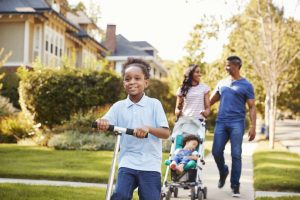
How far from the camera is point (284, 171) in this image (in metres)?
11.5

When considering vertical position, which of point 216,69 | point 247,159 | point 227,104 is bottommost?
point 247,159

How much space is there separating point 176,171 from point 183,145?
1.62 feet

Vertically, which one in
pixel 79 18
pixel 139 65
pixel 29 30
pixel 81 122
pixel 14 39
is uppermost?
pixel 79 18

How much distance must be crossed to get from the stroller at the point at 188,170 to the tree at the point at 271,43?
43.3 ft

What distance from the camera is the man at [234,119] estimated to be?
8438 millimetres

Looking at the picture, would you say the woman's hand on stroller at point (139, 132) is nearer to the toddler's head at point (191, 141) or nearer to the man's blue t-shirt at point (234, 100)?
the toddler's head at point (191, 141)

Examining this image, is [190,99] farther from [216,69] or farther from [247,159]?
[216,69]

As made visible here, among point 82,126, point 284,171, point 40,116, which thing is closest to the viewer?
point 284,171

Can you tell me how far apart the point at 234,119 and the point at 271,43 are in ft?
45.0

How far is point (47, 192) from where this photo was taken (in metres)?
7.94

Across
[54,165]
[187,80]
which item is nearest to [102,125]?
[187,80]

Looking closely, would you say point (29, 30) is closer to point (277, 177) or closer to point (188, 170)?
point (277, 177)

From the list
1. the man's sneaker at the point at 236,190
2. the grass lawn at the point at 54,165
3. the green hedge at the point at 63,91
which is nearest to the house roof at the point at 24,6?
the green hedge at the point at 63,91

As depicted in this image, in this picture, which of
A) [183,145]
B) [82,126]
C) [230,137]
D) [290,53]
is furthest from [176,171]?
[290,53]
